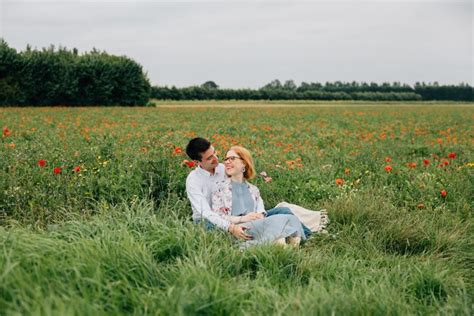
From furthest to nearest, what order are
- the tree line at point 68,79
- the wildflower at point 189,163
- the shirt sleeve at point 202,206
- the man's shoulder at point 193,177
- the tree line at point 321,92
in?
the tree line at point 321,92 < the tree line at point 68,79 < the wildflower at point 189,163 < the man's shoulder at point 193,177 < the shirt sleeve at point 202,206

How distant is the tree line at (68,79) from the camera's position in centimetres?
3388

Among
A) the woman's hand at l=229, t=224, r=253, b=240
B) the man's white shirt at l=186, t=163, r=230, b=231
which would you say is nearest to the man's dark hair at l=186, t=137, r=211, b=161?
the man's white shirt at l=186, t=163, r=230, b=231

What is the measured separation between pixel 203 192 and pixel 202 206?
0.27 metres

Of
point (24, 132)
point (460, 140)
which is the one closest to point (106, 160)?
A: point (24, 132)

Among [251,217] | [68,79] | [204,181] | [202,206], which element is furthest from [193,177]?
[68,79]

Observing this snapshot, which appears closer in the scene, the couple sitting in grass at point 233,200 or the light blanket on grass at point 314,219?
the couple sitting in grass at point 233,200

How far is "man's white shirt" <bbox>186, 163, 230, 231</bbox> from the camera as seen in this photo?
4.84 metres

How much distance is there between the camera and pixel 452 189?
652 centimetres

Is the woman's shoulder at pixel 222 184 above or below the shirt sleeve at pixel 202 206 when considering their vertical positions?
above

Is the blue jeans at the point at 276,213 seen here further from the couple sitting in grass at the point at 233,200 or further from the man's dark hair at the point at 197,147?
the man's dark hair at the point at 197,147

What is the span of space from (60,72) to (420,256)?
113ft

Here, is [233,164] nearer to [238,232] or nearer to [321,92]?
[238,232]

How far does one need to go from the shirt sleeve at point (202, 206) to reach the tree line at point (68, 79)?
31.6 m

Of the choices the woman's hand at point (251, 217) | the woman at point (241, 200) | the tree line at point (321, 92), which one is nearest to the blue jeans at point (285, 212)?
the woman at point (241, 200)
